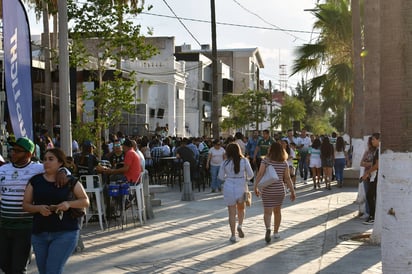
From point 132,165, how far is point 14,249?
18.0 feet

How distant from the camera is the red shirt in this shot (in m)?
11.5

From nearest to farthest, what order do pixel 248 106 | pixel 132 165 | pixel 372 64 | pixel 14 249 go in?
pixel 14 249 < pixel 132 165 < pixel 372 64 < pixel 248 106

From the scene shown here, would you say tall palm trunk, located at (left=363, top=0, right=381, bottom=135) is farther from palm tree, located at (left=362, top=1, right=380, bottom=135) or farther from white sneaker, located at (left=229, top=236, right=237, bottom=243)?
white sneaker, located at (left=229, top=236, right=237, bottom=243)

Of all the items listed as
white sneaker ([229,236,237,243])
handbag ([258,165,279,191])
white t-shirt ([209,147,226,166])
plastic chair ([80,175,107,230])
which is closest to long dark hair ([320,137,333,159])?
white t-shirt ([209,147,226,166])

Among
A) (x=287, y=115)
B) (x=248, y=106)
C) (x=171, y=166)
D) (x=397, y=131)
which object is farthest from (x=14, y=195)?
(x=287, y=115)

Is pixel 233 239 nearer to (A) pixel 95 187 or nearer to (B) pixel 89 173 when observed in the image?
(A) pixel 95 187

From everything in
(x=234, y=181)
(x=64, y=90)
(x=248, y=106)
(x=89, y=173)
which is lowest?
(x=234, y=181)

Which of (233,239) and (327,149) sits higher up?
(327,149)

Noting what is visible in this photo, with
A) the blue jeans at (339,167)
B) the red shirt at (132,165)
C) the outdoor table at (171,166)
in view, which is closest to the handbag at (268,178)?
the red shirt at (132,165)

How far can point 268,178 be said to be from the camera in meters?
10.0

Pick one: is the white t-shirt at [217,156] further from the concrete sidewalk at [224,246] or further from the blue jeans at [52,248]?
the blue jeans at [52,248]

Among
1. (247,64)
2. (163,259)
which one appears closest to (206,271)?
(163,259)

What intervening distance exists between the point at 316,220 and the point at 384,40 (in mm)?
7238

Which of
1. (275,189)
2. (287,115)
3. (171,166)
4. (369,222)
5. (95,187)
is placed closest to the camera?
(275,189)
